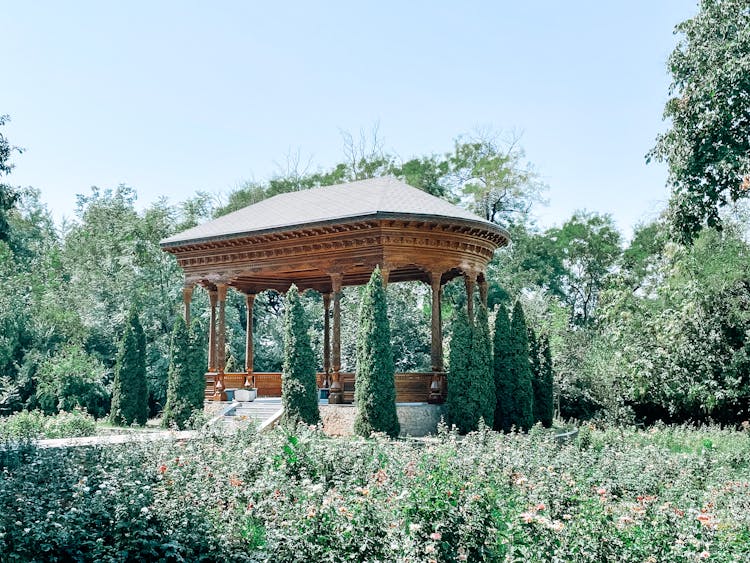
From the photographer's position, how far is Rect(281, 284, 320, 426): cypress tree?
1517 centimetres

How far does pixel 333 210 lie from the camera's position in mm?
17172

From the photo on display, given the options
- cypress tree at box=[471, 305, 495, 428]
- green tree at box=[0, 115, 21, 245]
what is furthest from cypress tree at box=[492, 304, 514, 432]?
green tree at box=[0, 115, 21, 245]

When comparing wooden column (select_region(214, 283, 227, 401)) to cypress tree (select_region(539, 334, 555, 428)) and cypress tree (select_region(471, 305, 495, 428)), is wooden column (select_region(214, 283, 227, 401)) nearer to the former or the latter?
cypress tree (select_region(471, 305, 495, 428))

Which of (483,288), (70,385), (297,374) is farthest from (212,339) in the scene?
(483,288)

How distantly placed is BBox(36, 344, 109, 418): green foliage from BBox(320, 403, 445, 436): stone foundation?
9.36 metres

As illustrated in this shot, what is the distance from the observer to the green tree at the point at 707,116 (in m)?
13.5

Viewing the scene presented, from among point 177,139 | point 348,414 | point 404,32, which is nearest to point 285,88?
point 177,139

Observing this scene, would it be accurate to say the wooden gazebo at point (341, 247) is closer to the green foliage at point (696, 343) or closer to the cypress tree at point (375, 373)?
the cypress tree at point (375, 373)

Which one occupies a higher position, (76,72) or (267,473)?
(76,72)

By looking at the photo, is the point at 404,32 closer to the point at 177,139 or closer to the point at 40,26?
the point at 40,26

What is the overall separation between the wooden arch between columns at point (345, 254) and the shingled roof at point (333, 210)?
0.46ft

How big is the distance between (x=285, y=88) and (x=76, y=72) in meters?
10.3

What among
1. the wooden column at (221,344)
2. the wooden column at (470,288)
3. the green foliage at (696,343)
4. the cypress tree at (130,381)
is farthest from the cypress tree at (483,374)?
the cypress tree at (130,381)

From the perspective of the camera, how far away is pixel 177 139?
2748 cm
